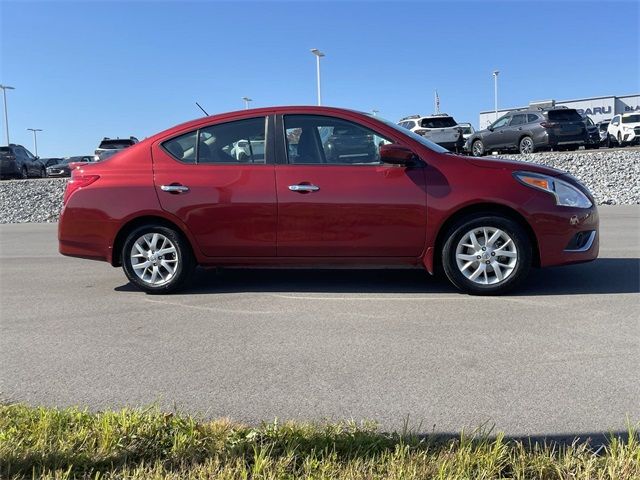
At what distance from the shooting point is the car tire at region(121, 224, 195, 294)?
19.2ft

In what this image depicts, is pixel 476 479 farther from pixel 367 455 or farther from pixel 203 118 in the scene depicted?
pixel 203 118

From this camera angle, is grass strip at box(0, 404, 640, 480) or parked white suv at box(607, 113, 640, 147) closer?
grass strip at box(0, 404, 640, 480)

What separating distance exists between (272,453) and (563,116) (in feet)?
70.9

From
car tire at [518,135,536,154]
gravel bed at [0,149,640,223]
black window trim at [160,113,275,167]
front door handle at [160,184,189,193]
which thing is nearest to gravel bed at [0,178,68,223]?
gravel bed at [0,149,640,223]

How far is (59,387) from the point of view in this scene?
3691mm

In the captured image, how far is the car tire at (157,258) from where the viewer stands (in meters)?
5.85

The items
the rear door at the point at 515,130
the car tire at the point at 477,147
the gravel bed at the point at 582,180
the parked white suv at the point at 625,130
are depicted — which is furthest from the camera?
the parked white suv at the point at 625,130

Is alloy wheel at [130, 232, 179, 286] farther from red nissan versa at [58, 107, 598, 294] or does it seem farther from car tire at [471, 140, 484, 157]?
car tire at [471, 140, 484, 157]

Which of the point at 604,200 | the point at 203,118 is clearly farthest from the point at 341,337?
the point at 604,200

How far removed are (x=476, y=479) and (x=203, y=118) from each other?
4568 millimetres

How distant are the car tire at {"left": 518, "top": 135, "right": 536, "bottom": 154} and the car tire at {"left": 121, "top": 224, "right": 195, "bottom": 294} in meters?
18.6

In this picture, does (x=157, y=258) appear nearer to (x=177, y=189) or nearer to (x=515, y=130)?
(x=177, y=189)

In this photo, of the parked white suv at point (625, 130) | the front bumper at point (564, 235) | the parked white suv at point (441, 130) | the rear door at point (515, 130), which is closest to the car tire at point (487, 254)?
the front bumper at point (564, 235)

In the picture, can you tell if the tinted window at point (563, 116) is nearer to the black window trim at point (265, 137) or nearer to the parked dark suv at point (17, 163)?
the black window trim at point (265, 137)
